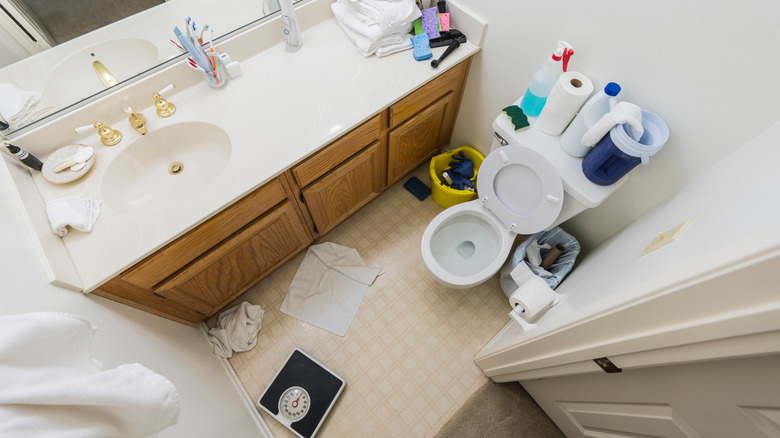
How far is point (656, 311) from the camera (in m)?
0.65

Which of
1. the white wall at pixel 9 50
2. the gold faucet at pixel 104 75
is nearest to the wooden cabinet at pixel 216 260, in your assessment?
the gold faucet at pixel 104 75

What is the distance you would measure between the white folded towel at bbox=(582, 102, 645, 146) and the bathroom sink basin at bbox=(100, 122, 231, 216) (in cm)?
119

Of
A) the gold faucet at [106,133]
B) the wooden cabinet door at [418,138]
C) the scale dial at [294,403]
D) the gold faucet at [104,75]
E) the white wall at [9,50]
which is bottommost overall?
the scale dial at [294,403]

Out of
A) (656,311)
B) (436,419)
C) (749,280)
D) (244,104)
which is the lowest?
(436,419)

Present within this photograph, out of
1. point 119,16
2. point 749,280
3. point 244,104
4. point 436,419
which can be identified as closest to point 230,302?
point 244,104

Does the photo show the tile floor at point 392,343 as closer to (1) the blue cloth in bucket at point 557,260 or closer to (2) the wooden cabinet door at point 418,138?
(1) the blue cloth in bucket at point 557,260

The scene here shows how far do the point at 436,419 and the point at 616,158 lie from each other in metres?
1.23

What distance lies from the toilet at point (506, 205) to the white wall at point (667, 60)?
20cm

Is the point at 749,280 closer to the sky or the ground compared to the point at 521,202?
closer to the sky

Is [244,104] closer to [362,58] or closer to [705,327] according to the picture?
[362,58]

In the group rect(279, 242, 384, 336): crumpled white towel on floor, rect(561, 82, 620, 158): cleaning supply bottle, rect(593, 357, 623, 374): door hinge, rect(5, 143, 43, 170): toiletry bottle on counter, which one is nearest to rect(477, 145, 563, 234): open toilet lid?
rect(561, 82, 620, 158): cleaning supply bottle

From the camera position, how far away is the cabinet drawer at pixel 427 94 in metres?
1.37

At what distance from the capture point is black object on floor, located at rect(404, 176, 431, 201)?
1.94 metres

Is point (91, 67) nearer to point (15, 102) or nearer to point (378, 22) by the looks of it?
point (15, 102)
